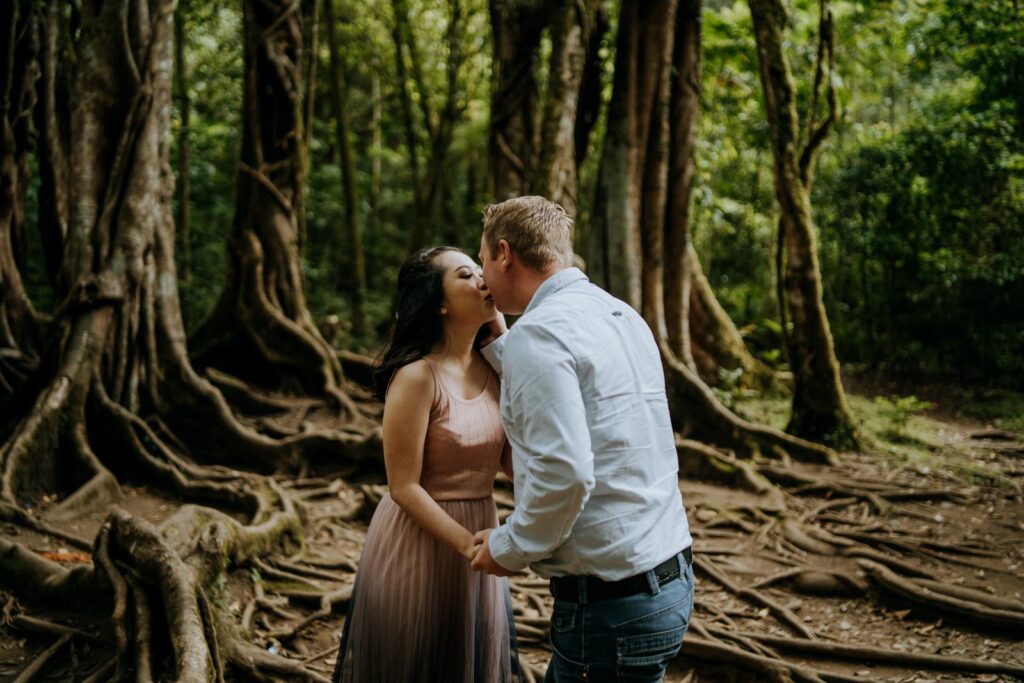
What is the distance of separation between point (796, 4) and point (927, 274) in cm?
426

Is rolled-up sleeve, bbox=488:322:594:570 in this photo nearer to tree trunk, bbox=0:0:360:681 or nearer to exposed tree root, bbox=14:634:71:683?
exposed tree root, bbox=14:634:71:683

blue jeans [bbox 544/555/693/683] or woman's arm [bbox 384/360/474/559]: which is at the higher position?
woman's arm [bbox 384/360/474/559]

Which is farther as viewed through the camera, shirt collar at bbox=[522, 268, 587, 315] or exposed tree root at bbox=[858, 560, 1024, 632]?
exposed tree root at bbox=[858, 560, 1024, 632]

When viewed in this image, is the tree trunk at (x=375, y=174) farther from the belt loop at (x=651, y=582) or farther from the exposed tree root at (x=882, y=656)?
the belt loop at (x=651, y=582)

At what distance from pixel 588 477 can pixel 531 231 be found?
0.65 meters

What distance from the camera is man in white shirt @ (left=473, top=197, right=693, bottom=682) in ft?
6.11

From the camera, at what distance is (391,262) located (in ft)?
62.6

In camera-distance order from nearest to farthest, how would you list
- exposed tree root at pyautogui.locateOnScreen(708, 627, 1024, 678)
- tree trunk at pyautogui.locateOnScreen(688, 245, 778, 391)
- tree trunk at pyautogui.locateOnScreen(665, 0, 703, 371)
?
exposed tree root at pyautogui.locateOnScreen(708, 627, 1024, 678)
tree trunk at pyautogui.locateOnScreen(665, 0, 703, 371)
tree trunk at pyautogui.locateOnScreen(688, 245, 778, 391)

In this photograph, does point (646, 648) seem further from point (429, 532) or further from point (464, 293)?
point (464, 293)

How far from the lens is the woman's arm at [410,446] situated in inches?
93.4

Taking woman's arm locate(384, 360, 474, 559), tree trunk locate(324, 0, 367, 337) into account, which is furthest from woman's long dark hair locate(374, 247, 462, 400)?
tree trunk locate(324, 0, 367, 337)

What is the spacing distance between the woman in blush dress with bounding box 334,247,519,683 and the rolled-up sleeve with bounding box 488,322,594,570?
57cm

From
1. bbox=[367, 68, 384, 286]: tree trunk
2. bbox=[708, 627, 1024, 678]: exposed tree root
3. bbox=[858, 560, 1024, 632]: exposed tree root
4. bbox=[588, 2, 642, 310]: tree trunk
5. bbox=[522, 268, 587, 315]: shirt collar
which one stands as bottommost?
bbox=[708, 627, 1024, 678]: exposed tree root

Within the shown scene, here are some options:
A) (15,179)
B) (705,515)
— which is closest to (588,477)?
(705,515)
